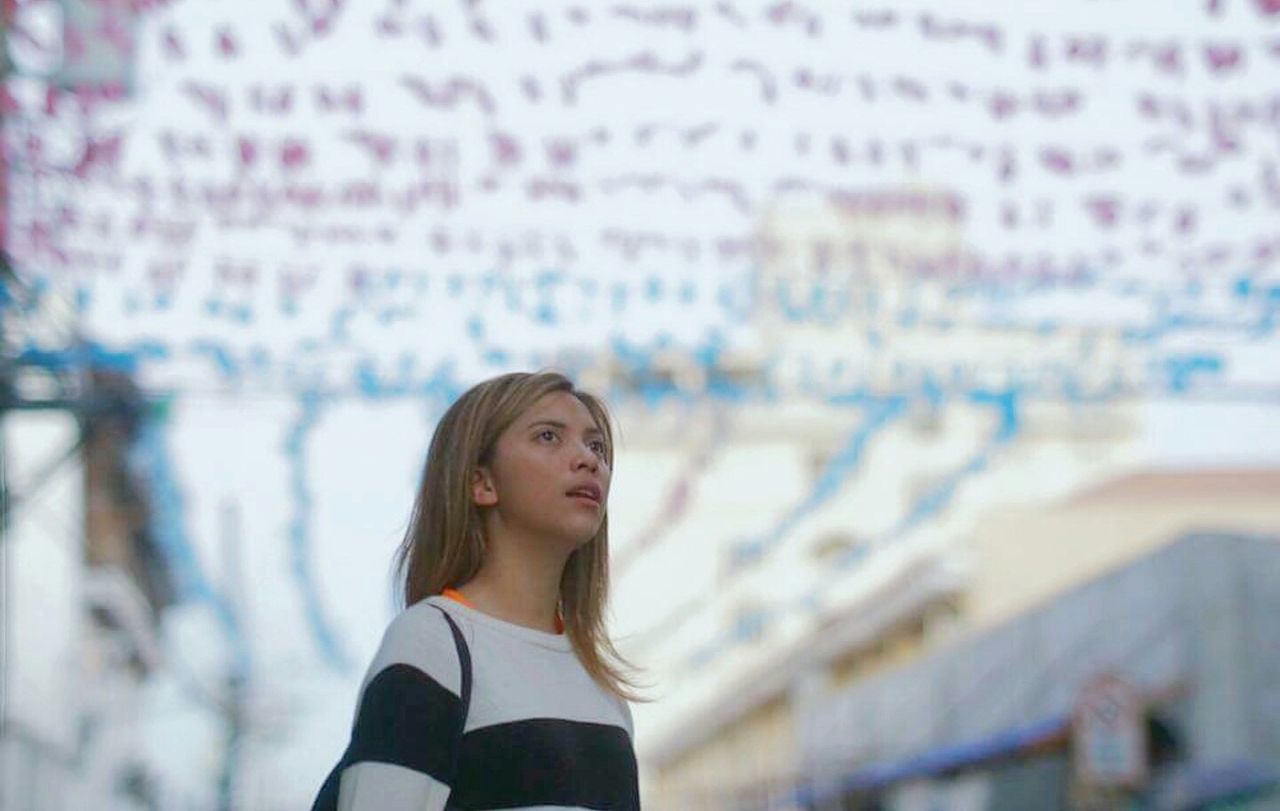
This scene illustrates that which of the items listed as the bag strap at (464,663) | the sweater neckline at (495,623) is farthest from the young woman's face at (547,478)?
the bag strap at (464,663)

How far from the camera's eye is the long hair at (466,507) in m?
2.95

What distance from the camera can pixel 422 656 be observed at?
8.84ft

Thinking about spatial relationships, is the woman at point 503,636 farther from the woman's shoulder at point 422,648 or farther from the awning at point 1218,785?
the awning at point 1218,785

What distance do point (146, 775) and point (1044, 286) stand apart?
96.3ft

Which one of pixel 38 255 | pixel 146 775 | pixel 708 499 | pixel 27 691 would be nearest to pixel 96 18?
pixel 38 255

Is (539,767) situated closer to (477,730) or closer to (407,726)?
(477,730)

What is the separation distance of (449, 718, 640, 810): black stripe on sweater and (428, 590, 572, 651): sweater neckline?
0.13 metres

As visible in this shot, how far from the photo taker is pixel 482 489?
297cm

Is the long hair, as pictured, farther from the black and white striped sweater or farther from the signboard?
the signboard

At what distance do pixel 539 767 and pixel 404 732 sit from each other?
0.20 m

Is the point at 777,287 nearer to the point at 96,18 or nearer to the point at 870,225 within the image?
the point at 870,225

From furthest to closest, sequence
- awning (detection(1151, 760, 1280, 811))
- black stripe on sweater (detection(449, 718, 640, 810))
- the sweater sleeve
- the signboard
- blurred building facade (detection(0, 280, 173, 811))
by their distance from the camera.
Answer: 1. blurred building facade (detection(0, 280, 173, 811))
2. awning (detection(1151, 760, 1280, 811))
3. the signboard
4. black stripe on sweater (detection(449, 718, 640, 810))
5. the sweater sleeve

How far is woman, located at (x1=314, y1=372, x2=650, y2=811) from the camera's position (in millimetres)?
2645

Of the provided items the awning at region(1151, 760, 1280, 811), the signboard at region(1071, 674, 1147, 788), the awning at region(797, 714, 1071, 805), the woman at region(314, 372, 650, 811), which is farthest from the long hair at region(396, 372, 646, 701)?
the awning at region(797, 714, 1071, 805)
